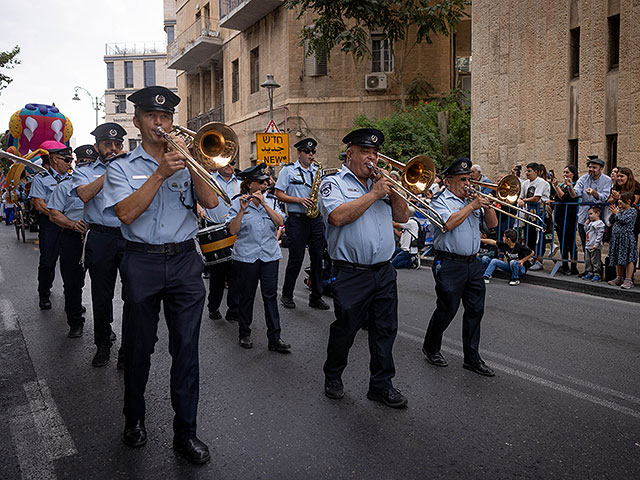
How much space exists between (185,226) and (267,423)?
1471 millimetres

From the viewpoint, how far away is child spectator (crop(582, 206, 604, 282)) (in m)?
9.61

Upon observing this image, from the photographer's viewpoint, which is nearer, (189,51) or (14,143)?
(14,143)

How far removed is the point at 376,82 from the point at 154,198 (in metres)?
20.5


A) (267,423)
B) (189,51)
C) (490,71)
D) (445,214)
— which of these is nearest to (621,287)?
(445,214)

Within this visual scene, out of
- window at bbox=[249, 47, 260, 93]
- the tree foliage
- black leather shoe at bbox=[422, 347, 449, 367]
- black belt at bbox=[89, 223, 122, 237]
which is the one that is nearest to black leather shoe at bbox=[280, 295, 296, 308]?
black leather shoe at bbox=[422, 347, 449, 367]

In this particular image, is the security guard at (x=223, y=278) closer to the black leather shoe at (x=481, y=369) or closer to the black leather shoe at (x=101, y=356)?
the black leather shoe at (x=101, y=356)

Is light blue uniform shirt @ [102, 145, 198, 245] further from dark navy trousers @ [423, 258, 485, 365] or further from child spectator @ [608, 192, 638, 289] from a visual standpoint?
child spectator @ [608, 192, 638, 289]

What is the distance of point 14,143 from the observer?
61.2 ft

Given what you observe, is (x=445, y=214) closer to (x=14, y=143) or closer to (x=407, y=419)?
(x=407, y=419)

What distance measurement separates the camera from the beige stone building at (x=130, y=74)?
69438 millimetres

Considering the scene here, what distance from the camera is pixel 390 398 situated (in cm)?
434

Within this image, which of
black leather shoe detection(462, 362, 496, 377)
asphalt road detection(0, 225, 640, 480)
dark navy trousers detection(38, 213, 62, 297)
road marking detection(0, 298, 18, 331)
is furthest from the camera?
dark navy trousers detection(38, 213, 62, 297)

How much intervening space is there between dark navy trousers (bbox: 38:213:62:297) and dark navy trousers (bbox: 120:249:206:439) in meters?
4.59

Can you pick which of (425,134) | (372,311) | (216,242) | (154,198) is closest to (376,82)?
(425,134)
